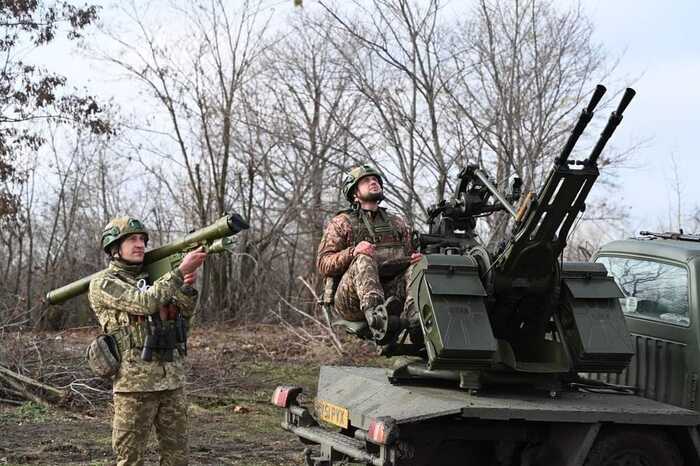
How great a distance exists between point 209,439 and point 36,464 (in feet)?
5.82

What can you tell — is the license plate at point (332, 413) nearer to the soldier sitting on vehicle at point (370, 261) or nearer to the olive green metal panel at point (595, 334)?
the soldier sitting on vehicle at point (370, 261)

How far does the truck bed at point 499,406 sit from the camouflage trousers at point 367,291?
54 centimetres

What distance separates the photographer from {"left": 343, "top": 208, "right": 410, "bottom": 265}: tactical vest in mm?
7457

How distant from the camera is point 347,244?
7.46m

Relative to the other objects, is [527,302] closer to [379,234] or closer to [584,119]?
[379,234]

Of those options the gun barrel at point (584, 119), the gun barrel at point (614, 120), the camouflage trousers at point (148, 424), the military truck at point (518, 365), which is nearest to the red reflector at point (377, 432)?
the military truck at point (518, 365)

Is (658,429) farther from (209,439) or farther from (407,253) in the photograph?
(209,439)

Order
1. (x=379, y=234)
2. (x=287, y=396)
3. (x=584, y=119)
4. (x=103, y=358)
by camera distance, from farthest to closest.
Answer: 1. (x=287, y=396)
2. (x=379, y=234)
3. (x=103, y=358)
4. (x=584, y=119)

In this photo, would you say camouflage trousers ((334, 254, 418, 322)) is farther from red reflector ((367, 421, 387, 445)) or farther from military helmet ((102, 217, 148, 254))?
military helmet ((102, 217, 148, 254))

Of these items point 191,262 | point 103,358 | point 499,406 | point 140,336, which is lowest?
point 499,406

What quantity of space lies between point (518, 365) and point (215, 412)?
528cm

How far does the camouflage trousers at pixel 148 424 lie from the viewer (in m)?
6.45

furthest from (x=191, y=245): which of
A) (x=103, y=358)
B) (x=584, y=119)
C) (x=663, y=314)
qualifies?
(x=663, y=314)

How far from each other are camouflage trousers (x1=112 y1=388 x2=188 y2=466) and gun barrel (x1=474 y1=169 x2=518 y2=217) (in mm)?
2475
